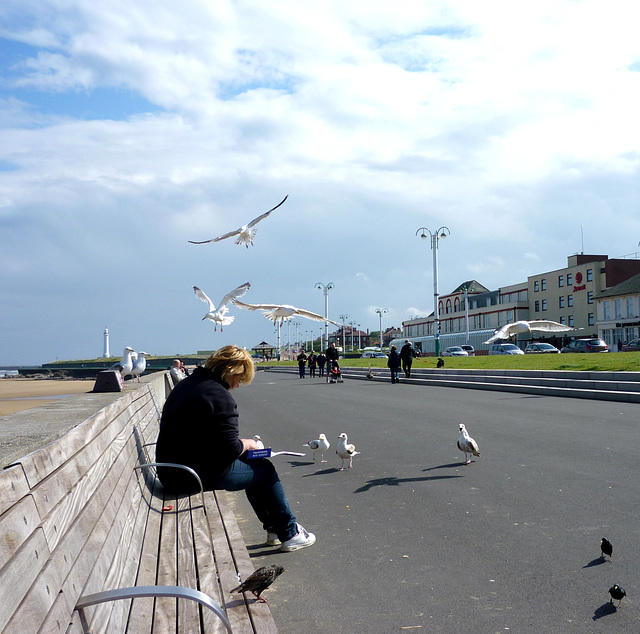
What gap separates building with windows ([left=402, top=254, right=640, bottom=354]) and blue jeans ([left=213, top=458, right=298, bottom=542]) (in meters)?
71.8

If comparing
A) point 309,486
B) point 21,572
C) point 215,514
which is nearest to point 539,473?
point 309,486

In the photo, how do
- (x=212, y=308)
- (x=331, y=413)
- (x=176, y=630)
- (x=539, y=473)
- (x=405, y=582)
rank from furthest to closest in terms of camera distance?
(x=212, y=308) < (x=331, y=413) < (x=539, y=473) < (x=405, y=582) < (x=176, y=630)

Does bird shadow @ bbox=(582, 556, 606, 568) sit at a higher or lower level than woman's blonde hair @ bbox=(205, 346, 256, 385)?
lower

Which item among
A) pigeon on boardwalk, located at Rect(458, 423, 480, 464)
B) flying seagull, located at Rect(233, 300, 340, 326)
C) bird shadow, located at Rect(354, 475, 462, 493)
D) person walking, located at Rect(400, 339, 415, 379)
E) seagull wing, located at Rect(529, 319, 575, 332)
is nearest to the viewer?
bird shadow, located at Rect(354, 475, 462, 493)

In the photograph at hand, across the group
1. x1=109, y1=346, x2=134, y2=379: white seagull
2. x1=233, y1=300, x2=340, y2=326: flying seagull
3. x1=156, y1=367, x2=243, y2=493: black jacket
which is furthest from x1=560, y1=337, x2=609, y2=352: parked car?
x1=156, y1=367, x2=243, y2=493: black jacket

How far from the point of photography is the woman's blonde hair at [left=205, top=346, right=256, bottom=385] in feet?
15.5

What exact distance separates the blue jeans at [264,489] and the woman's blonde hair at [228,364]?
2.14 ft

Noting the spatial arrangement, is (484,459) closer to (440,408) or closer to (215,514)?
(215,514)

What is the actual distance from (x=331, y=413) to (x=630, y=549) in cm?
1085

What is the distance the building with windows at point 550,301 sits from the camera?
7762cm

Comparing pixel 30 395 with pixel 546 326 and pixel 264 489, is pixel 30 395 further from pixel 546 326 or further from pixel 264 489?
pixel 264 489

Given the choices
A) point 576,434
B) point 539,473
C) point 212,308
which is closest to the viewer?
point 539,473

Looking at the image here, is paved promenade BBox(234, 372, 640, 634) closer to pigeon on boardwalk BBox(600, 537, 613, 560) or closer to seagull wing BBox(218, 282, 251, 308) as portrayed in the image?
pigeon on boardwalk BBox(600, 537, 613, 560)

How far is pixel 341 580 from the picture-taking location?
451cm
